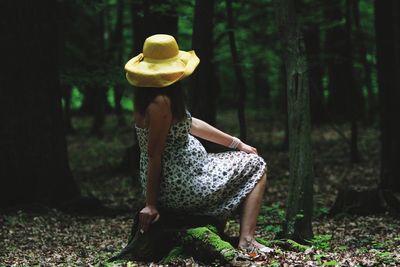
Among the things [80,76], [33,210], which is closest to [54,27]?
[80,76]

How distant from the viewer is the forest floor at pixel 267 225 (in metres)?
5.20

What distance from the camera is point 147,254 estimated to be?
4.83 m

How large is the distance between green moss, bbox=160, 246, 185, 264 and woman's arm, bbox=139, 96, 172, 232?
0.28m

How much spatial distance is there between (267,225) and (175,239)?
2913 millimetres

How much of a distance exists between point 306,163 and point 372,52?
9.95 meters

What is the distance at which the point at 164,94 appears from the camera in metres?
4.50

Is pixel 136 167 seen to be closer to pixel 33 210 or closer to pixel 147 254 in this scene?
pixel 33 210

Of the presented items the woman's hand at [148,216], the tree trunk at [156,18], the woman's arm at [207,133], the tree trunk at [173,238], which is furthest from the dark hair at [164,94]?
the tree trunk at [156,18]

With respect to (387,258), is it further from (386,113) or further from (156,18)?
(156,18)

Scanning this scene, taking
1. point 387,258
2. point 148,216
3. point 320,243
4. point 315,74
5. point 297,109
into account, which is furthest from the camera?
point 315,74

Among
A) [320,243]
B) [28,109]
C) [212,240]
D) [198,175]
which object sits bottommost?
[320,243]

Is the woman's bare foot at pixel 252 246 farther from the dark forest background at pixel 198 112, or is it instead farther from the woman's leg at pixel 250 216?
the dark forest background at pixel 198 112

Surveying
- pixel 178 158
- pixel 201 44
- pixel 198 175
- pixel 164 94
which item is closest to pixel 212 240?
pixel 198 175

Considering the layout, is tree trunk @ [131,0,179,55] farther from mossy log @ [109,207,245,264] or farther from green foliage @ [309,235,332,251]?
mossy log @ [109,207,245,264]
